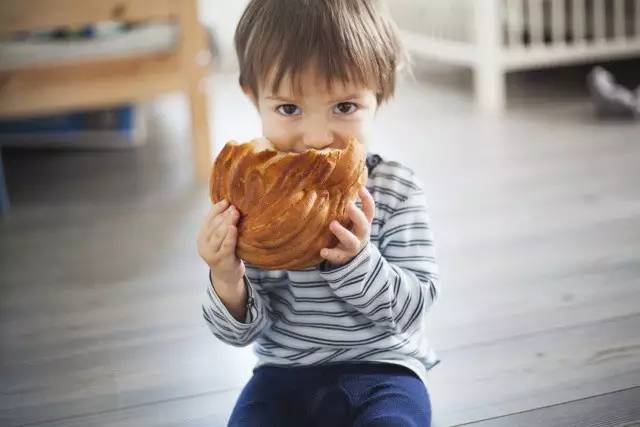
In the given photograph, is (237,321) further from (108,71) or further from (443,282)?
(108,71)

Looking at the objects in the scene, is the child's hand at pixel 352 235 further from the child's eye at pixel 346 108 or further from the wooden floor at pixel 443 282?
the wooden floor at pixel 443 282

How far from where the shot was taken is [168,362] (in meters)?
1.21

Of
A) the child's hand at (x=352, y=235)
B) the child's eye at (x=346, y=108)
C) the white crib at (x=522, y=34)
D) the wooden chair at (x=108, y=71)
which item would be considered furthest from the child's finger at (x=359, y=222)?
the white crib at (x=522, y=34)

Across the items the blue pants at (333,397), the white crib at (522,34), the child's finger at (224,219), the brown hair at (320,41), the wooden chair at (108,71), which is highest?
the brown hair at (320,41)

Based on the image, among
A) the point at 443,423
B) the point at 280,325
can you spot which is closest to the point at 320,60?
the point at 280,325

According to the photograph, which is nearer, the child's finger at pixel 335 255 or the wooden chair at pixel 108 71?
the child's finger at pixel 335 255

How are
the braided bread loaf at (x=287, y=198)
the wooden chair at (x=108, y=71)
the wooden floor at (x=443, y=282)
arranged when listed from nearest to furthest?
the braided bread loaf at (x=287, y=198), the wooden floor at (x=443, y=282), the wooden chair at (x=108, y=71)

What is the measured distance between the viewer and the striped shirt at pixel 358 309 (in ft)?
2.97

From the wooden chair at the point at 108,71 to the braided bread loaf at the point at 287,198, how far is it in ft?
4.26

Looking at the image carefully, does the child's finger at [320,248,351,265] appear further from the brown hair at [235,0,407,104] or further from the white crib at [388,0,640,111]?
the white crib at [388,0,640,111]

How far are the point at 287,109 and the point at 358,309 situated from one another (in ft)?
0.75

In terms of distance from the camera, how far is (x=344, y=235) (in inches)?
31.5

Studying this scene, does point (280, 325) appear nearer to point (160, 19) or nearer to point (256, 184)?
point (256, 184)

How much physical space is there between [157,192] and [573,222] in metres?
1.03
